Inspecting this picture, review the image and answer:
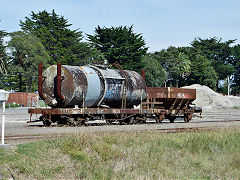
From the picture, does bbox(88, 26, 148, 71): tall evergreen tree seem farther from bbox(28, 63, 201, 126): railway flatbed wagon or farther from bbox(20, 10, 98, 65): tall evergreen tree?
bbox(28, 63, 201, 126): railway flatbed wagon


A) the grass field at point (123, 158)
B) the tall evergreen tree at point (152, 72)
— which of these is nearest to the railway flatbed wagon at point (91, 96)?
the grass field at point (123, 158)

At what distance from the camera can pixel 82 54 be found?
252 ft

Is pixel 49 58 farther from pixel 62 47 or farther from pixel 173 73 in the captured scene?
pixel 173 73

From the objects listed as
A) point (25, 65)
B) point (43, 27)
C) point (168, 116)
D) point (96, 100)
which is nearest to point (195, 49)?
point (43, 27)

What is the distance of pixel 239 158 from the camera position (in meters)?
9.91

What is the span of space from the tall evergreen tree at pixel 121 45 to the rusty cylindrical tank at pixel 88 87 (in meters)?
47.7

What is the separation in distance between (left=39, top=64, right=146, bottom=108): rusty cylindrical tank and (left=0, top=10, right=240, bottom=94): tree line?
126 feet

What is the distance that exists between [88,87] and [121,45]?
2131 inches

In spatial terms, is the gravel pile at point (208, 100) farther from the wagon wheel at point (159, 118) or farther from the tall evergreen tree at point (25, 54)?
the wagon wheel at point (159, 118)

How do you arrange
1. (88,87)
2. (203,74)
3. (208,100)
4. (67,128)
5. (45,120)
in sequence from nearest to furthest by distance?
(67,128) → (45,120) → (88,87) → (208,100) → (203,74)

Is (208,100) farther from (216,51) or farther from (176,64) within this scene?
(216,51)

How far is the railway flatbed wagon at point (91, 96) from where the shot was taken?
18.8m

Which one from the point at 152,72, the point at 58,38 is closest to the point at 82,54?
the point at 58,38

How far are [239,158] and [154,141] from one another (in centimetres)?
268
